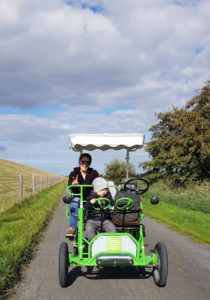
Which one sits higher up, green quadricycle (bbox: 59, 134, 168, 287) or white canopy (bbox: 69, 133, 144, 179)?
white canopy (bbox: 69, 133, 144, 179)

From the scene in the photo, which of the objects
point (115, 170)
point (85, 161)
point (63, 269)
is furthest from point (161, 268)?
point (115, 170)

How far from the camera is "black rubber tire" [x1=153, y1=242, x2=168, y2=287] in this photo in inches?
207

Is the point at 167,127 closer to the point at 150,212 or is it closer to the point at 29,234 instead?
the point at 150,212


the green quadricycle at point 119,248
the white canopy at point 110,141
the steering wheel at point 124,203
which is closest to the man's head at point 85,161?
the green quadricycle at point 119,248

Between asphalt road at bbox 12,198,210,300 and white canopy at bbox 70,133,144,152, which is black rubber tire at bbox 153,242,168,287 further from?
white canopy at bbox 70,133,144,152

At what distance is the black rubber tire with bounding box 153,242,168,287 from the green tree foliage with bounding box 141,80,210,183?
65.3 ft

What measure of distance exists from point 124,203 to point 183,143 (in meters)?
21.0

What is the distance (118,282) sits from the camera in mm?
5551

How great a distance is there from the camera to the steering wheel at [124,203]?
5891 millimetres

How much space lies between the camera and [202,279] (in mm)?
5699

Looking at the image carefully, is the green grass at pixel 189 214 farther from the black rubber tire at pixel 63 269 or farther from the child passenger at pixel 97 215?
the black rubber tire at pixel 63 269

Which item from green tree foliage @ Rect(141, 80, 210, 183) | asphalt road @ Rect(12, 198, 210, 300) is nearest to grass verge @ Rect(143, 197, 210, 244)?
asphalt road @ Rect(12, 198, 210, 300)

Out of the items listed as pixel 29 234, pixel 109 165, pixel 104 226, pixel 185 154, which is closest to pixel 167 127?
pixel 185 154

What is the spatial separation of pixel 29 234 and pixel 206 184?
691 inches
